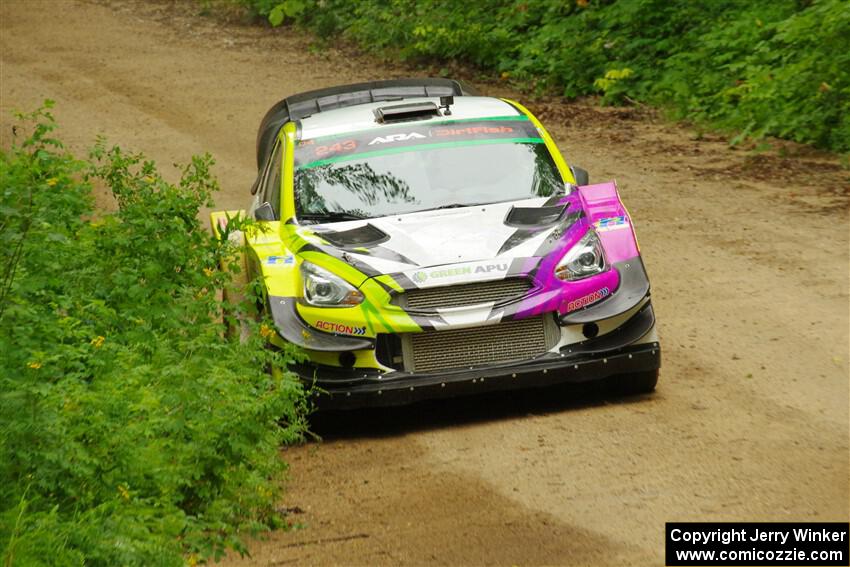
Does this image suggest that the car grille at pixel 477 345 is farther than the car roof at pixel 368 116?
No

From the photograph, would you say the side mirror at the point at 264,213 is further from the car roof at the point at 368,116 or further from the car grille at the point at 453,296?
the car grille at the point at 453,296

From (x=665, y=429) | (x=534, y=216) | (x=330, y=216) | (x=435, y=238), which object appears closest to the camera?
(x=665, y=429)

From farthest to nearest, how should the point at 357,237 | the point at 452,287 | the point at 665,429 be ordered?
the point at 357,237, the point at 452,287, the point at 665,429

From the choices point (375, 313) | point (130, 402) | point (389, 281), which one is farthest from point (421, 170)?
point (130, 402)

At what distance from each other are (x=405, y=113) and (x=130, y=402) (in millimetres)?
3825

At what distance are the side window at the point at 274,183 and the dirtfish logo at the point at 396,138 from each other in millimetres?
732

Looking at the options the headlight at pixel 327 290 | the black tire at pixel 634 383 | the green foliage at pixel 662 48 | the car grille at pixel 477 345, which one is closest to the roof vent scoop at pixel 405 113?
the headlight at pixel 327 290

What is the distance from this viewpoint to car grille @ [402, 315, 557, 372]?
7516mm

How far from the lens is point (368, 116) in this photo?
30.8ft

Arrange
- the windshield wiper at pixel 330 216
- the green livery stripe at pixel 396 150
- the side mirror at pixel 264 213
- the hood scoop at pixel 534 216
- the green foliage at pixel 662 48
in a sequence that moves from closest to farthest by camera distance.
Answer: the hood scoop at pixel 534 216 → the windshield wiper at pixel 330 216 → the side mirror at pixel 264 213 → the green livery stripe at pixel 396 150 → the green foliage at pixel 662 48

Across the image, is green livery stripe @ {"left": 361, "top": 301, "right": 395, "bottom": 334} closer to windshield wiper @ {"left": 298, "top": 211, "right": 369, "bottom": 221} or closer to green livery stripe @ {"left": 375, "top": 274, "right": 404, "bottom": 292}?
green livery stripe @ {"left": 375, "top": 274, "right": 404, "bottom": 292}

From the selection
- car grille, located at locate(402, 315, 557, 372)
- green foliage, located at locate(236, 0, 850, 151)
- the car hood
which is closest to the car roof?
the car hood

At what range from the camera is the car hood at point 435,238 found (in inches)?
299

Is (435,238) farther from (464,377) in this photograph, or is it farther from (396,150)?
(396,150)
